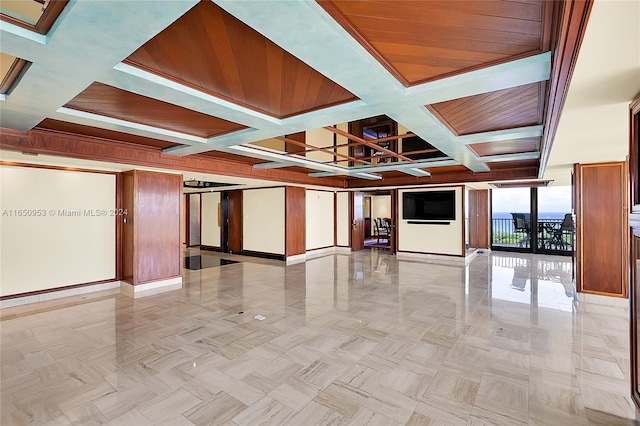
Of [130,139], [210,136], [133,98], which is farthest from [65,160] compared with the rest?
[133,98]

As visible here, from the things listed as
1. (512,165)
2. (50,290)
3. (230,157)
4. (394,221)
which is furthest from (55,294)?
(512,165)

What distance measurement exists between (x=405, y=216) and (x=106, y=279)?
810 centimetres

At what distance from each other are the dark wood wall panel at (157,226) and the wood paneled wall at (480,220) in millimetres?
9327

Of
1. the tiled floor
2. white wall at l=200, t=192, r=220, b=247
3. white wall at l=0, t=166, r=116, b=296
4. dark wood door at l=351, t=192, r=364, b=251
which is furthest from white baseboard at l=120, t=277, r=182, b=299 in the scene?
dark wood door at l=351, t=192, r=364, b=251

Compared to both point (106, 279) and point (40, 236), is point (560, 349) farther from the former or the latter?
point (40, 236)

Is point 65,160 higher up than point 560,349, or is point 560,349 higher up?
point 65,160

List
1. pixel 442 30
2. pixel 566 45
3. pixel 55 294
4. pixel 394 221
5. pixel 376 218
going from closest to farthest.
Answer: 1. pixel 566 45
2. pixel 442 30
3. pixel 55 294
4. pixel 394 221
5. pixel 376 218

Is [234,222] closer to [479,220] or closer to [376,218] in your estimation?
[376,218]

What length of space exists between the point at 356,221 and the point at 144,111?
8492 millimetres

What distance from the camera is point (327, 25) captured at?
1.70m

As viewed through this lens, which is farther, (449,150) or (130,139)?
(449,150)

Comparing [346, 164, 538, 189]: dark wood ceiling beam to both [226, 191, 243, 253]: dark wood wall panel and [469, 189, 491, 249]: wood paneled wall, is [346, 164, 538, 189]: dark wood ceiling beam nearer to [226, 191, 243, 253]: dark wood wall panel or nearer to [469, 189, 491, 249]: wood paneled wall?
[469, 189, 491, 249]: wood paneled wall

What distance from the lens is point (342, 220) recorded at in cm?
1116

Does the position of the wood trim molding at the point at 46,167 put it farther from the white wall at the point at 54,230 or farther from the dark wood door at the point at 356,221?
the dark wood door at the point at 356,221
